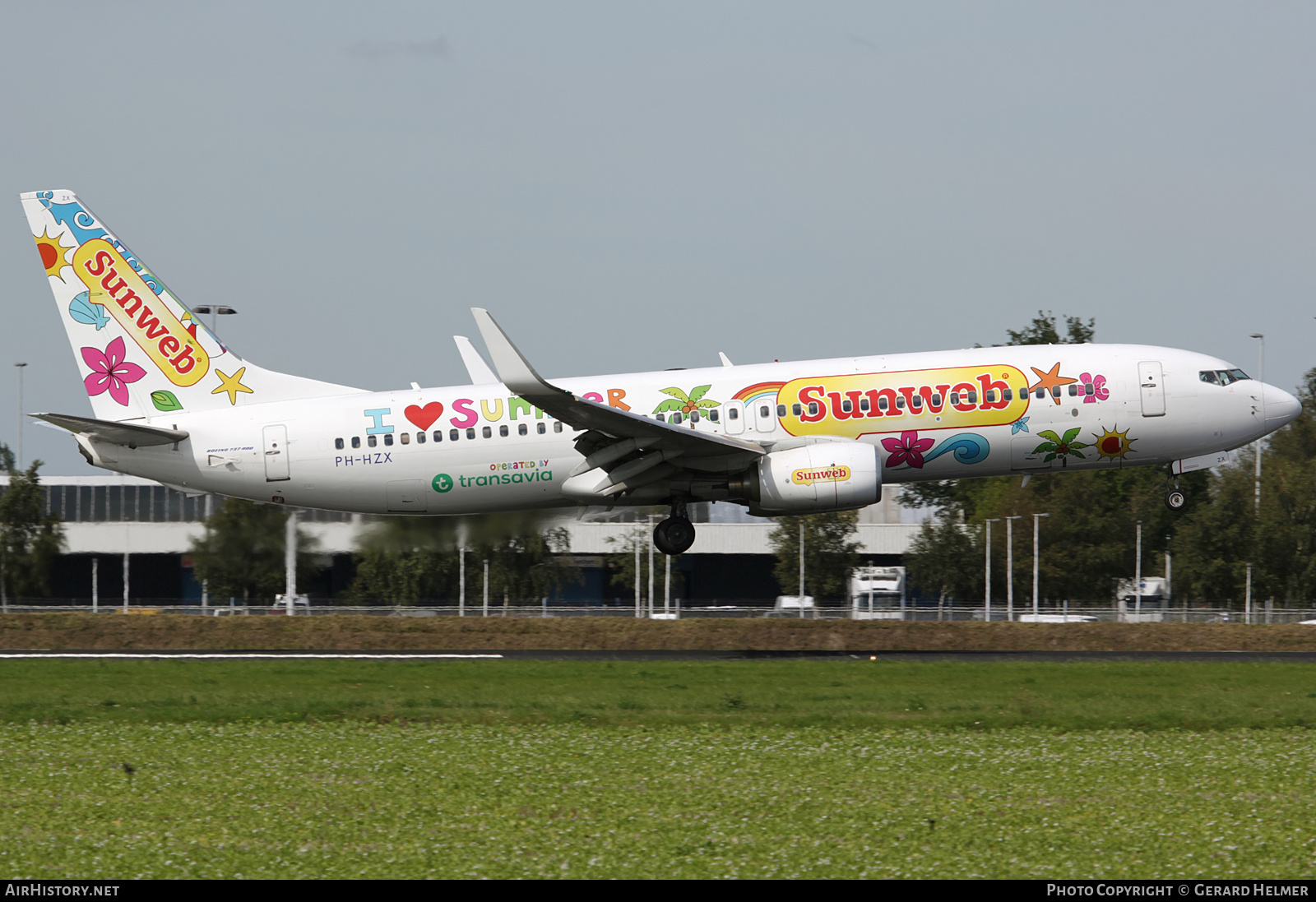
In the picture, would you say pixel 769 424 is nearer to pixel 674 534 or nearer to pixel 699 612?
pixel 674 534

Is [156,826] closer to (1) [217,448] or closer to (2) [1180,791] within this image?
(2) [1180,791]

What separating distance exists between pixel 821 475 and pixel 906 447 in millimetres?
2179

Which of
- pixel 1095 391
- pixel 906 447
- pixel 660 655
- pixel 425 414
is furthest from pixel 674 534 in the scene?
pixel 1095 391

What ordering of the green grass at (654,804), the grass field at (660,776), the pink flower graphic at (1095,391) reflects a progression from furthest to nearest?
the pink flower graphic at (1095,391) → the grass field at (660,776) → the green grass at (654,804)

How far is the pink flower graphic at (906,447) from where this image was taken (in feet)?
97.1

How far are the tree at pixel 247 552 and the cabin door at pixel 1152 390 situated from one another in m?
22.3

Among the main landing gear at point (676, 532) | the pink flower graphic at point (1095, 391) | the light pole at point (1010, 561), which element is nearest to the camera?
the pink flower graphic at point (1095, 391)

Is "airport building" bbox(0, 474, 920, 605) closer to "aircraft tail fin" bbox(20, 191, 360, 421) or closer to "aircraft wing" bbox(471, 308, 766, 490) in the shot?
"aircraft wing" bbox(471, 308, 766, 490)

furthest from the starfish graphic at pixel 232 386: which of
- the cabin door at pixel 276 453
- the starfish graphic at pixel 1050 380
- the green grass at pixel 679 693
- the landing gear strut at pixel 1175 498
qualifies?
the landing gear strut at pixel 1175 498

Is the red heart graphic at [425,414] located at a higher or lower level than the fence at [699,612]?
higher

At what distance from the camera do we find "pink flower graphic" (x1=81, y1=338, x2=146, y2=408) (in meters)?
32.2

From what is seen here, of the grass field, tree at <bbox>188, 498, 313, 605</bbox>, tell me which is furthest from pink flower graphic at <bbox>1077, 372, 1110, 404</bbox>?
tree at <bbox>188, 498, 313, 605</bbox>

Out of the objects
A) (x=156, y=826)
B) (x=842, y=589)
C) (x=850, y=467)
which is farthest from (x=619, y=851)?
(x=842, y=589)

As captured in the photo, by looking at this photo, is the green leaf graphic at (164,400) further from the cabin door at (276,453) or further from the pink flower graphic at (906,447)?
the pink flower graphic at (906,447)
